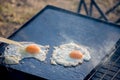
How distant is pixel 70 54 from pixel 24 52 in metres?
0.92

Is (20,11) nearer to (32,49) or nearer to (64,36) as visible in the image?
(64,36)

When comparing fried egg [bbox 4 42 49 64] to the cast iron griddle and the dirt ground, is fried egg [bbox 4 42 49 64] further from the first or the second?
the dirt ground

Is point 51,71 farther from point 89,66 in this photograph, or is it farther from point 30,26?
point 30,26

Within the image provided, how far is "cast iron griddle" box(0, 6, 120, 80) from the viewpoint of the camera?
4.84 m

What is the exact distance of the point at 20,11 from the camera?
957 cm

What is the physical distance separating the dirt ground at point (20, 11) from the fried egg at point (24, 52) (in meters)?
3.17

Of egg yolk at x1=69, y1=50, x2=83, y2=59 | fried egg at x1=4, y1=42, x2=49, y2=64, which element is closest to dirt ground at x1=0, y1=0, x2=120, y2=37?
fried egg at x1=4, y1=42, x2=49, y2=64

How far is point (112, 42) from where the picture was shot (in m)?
5.71

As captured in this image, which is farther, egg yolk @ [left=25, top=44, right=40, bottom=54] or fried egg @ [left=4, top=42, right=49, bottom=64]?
egg yolk @ [left=25, top=44, right=40, bottom=54]

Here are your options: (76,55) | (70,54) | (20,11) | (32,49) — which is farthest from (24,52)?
(20,11)

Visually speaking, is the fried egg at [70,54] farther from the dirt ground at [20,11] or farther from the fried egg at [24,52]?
the dirt ground at [20,11]

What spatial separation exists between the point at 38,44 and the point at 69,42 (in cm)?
67

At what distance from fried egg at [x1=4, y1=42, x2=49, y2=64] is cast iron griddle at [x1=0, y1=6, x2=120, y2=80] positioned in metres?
0.10

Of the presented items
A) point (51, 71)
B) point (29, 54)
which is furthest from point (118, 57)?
point (29, 54)
